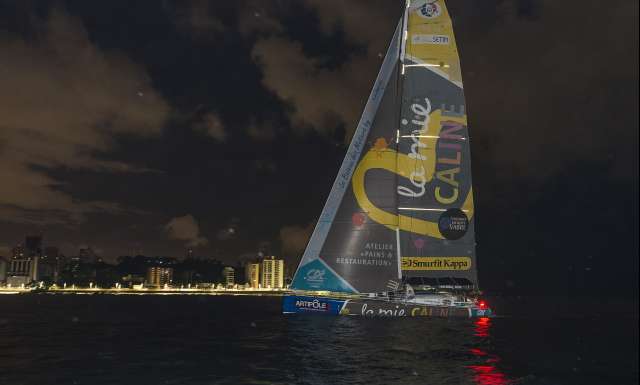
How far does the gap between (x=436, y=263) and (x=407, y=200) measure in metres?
4.88

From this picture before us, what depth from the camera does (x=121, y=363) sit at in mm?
25781

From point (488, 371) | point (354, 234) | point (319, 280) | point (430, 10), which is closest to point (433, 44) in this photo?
point (430, 10)

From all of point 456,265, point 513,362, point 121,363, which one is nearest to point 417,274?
point 456,265

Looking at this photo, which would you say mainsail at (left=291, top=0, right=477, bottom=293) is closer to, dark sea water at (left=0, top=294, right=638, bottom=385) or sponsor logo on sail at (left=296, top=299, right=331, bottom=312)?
sponsor logo on sail at (left=296, top=299, right=331, bottom=312)

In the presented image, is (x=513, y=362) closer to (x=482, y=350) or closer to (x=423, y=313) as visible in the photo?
(x=482, y=350)

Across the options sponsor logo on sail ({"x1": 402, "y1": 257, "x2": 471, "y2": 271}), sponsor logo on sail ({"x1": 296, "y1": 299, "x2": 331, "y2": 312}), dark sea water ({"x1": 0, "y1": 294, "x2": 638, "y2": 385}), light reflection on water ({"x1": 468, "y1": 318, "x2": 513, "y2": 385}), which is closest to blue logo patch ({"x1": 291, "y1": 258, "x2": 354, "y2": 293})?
sponsor logo on sail ({"x1": 296, "y1": 299, "x2": 331, "y2": 312})

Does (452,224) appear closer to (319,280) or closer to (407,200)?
(407,200)

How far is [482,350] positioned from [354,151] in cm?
1696

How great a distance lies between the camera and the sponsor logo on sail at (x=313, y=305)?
128 feet

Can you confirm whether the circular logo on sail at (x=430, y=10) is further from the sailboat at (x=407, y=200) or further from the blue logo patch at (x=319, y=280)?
the blue logo patch at (x=319, y=280)

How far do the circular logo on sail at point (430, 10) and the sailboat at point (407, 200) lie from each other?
9cm

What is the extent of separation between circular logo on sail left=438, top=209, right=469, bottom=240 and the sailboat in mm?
72

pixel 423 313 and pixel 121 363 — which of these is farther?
pixel 423 313

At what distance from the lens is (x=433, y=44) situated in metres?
45.6
